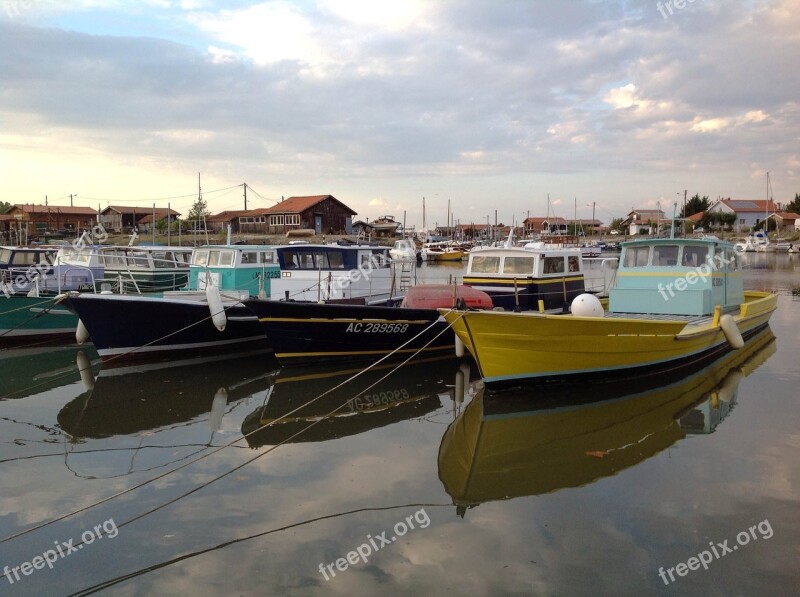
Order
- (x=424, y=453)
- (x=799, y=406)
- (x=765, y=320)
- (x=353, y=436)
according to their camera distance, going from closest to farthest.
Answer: (x=424, y=453)
(x=353, y=436)
(x=799, y=406)
(x=765, y=320)

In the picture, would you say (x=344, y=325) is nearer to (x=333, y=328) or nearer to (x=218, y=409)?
(x=333, y=328)

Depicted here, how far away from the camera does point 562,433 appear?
941 cm

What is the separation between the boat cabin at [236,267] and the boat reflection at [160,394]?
118 inches

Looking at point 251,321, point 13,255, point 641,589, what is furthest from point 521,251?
point 13,255

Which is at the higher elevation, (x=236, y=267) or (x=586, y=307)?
(x=236, y=267)

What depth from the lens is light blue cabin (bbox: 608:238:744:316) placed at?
1393 centimetres

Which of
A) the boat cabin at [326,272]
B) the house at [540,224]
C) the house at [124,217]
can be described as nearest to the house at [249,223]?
the house at [124,217]

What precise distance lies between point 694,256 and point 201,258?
42.6ft

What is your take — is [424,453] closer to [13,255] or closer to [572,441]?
[572,441]

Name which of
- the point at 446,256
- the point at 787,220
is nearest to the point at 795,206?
the point at 787,220

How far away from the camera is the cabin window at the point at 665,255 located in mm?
14180

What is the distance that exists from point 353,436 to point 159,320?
7334 mm

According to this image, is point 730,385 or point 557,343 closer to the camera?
point 557,343

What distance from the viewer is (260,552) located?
19.6 feet
